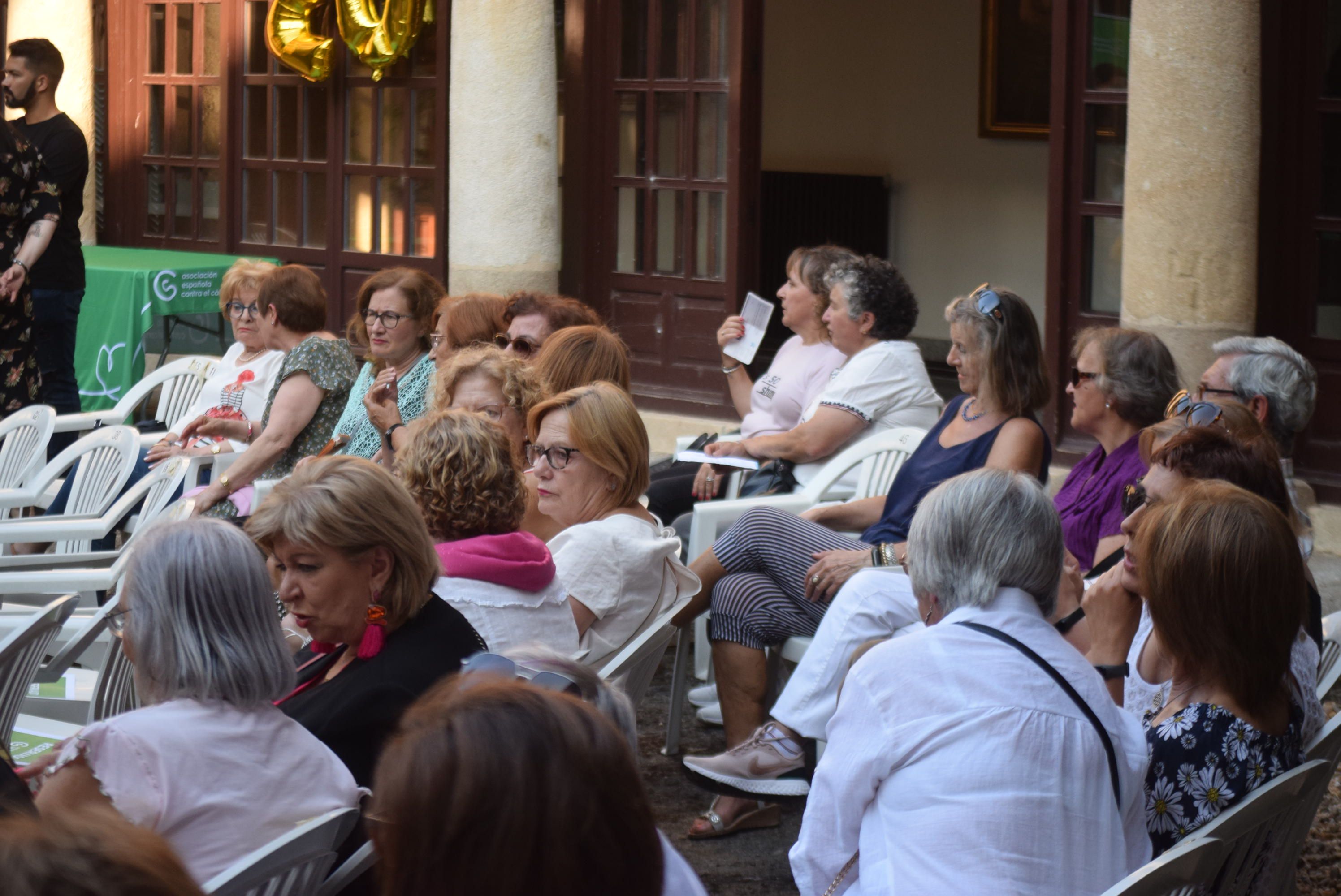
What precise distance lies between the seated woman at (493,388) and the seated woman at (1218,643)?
1.91 m

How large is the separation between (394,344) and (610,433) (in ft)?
5.78

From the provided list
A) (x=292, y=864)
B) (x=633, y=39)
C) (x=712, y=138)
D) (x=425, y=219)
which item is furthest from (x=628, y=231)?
(x=292, y=864)

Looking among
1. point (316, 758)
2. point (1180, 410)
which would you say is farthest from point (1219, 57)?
point (316, 758)

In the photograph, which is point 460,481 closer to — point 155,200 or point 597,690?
point 597,690

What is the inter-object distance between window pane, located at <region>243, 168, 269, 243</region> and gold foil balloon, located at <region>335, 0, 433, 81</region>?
1.35 m

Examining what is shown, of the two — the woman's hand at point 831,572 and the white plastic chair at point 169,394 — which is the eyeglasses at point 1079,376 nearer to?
the woman's hand at point 831,572

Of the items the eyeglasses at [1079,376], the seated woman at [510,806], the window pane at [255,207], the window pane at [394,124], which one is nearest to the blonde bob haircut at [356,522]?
the seated woman at [510,806]

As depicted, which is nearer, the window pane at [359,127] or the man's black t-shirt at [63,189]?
the man's black t-shirt at [63,189]

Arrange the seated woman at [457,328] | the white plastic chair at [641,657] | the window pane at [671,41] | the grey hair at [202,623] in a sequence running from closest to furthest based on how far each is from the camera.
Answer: the grey hair at [202,623] < the white plastic chair at [641,657] < the seated woman at [457,328] < the window pane at [671,41]

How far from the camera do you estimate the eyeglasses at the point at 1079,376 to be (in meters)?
3.75

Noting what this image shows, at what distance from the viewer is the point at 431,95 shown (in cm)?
869

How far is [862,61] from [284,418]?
24.2 ft

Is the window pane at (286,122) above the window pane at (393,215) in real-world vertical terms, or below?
above

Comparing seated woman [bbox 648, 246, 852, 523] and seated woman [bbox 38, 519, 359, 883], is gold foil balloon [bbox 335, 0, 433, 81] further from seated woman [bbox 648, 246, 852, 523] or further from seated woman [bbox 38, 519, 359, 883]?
seated woman [bbox 38, 519, 359, 883]
